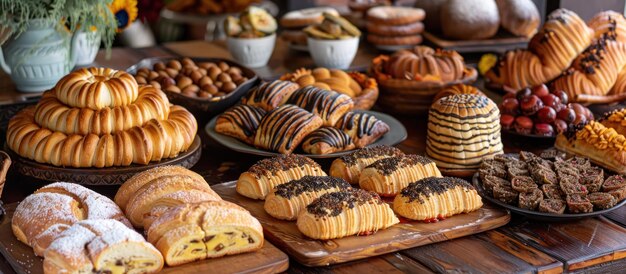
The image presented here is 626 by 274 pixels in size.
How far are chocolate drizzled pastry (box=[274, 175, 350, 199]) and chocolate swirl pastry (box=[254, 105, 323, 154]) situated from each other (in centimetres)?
37

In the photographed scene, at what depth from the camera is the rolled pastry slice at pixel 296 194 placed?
72.6 inches

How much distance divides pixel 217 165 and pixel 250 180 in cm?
42

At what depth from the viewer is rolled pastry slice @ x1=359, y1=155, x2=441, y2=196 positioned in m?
1.98

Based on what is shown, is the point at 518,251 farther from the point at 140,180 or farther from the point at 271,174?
the point at 140,180

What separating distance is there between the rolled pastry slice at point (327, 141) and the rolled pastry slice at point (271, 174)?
235 millimetres

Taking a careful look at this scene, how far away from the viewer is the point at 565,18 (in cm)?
291

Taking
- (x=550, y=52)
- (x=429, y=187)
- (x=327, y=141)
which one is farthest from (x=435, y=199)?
(x=550, y=52)

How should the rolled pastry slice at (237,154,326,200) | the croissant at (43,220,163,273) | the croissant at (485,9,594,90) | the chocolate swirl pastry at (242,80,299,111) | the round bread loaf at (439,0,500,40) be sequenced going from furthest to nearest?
the round bread loaf at (439,0,500,40)
the croissant at (485,9,594,90)
the chocolate swirl pastry at (242,80,299,111)
the rolled pastry slice at (237,154,326,200)
the croissant at (43,220,163,273)

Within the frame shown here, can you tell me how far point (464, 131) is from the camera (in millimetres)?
2205

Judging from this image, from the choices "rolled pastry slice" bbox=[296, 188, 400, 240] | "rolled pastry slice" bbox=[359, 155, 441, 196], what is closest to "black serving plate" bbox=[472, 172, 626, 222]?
"rolled pastry slice" bbox=[359, 155, 441, 196]

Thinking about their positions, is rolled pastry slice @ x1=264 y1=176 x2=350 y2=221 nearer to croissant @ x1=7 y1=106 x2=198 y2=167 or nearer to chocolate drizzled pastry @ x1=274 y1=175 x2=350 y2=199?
chocolate drizzled pastry @ x1=274 y1=175 x2=350 y2=199

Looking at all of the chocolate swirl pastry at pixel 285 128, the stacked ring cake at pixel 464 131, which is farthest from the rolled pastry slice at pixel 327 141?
the stacked ring cake at pixel 464 131

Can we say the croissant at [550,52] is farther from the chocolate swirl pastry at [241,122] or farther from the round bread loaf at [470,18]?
the chocolate swirl pastry at [241,122]

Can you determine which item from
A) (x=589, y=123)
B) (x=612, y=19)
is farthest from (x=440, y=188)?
(x=612, y=19)
